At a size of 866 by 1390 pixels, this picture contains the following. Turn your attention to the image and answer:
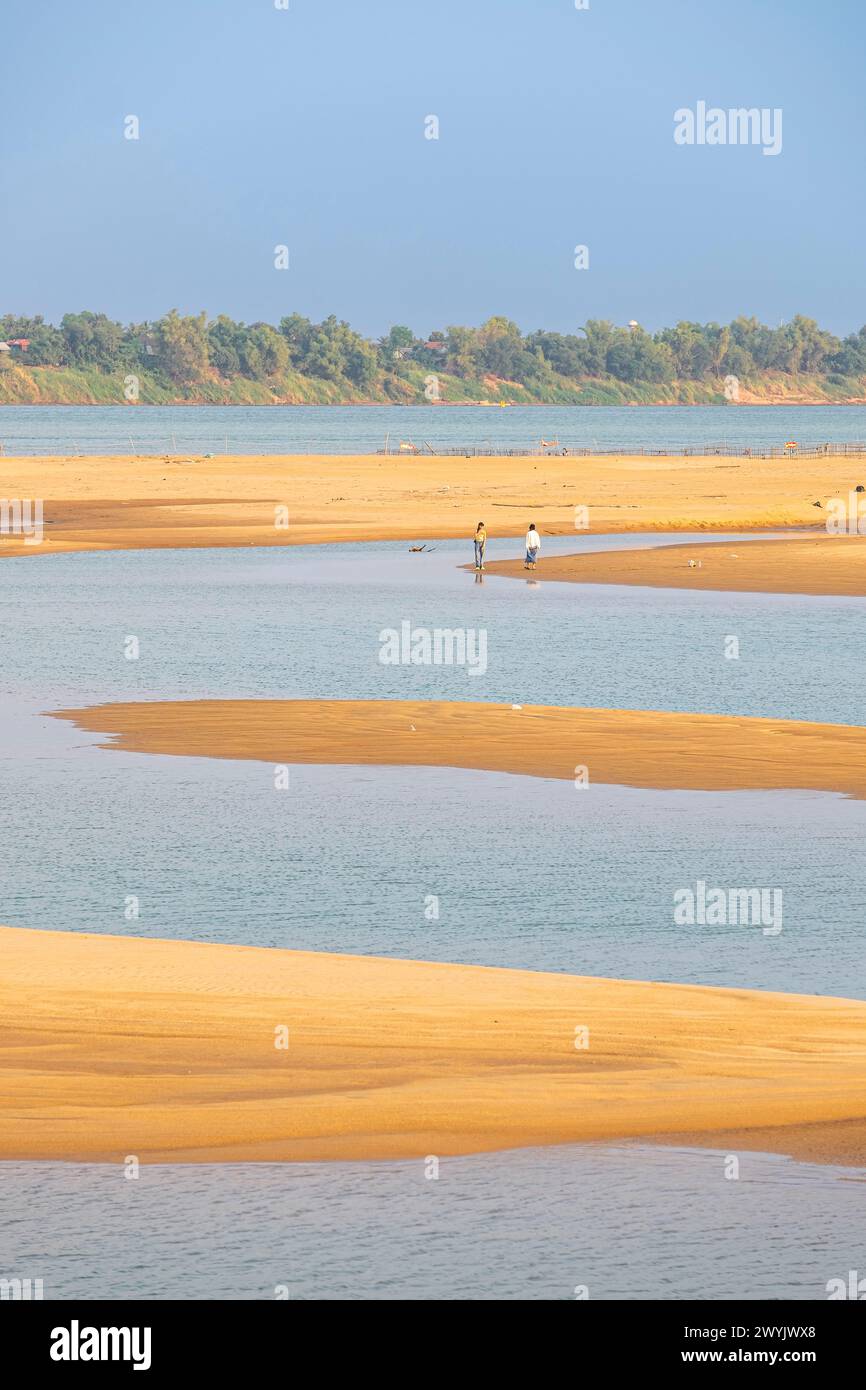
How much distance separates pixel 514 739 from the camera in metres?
30.5

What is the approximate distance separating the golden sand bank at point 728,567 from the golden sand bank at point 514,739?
25.3 m

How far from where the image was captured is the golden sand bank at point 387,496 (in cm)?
8031

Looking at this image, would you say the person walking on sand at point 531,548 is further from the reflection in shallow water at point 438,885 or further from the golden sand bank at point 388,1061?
the golden sand bank at point 388,1061

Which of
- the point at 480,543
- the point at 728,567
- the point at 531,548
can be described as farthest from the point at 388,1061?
the point at 728,567

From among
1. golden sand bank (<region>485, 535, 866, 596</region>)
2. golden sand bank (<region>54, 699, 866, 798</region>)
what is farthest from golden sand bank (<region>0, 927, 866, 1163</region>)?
golden sand bank (<region>485, 535, 866, 596</region>)

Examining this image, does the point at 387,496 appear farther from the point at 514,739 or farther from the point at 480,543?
the point at 514,739

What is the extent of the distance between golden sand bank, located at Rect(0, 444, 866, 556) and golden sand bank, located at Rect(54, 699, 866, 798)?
128 feet

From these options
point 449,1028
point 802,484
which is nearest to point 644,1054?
point 449,1028
